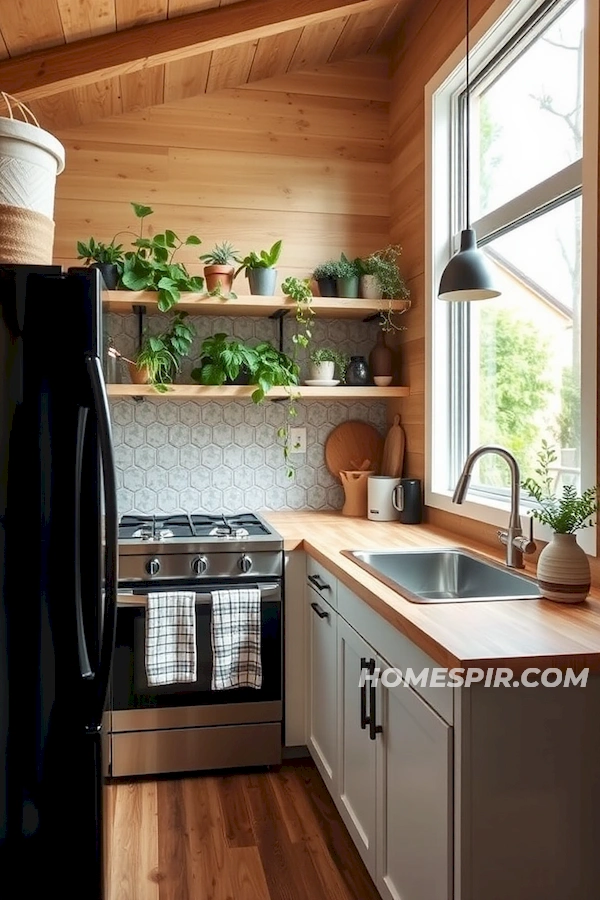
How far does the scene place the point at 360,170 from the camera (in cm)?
353

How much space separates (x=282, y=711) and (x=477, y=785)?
1.49m

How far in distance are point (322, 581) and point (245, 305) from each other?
3.91 feet

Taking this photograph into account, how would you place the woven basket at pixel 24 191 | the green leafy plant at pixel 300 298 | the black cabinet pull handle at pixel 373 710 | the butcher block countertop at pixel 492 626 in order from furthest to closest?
the green leafy plant at pixel 300 298 < the black cabinet pull handle at pixel 373 710 < the woven basket at pixel 24 191 < the butcher block countertop at pixel 492 626

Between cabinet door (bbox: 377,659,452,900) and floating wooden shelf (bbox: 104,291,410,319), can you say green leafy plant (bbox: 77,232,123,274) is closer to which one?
floating wooden shelf (bbox: 104,291,410,319)

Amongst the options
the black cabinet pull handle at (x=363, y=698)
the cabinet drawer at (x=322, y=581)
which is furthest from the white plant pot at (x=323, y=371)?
the black cabinet pull handle at (x=363, y=698)

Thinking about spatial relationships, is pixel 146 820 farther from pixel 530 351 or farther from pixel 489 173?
pixel 489 173

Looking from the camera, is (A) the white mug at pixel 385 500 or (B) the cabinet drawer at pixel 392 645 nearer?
(B) the cabinet drawer at pixel 392 645

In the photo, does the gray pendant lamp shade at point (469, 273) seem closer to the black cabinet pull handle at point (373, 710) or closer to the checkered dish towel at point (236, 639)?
the black cabinet pull handle at point (373, 710)

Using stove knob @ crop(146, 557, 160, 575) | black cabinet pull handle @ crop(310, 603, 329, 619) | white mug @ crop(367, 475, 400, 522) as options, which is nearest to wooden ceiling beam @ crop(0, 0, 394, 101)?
stove knob @ crop(146, 557, 160, 575)

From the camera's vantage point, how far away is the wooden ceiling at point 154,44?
2578mm

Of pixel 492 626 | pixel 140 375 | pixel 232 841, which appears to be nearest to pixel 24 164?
pixel 140 375

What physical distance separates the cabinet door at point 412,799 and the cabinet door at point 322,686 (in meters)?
0.51

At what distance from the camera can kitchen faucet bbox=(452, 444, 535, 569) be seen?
2.14 m

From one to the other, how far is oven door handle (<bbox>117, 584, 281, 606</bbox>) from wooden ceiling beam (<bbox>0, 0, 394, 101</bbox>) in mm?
1760
